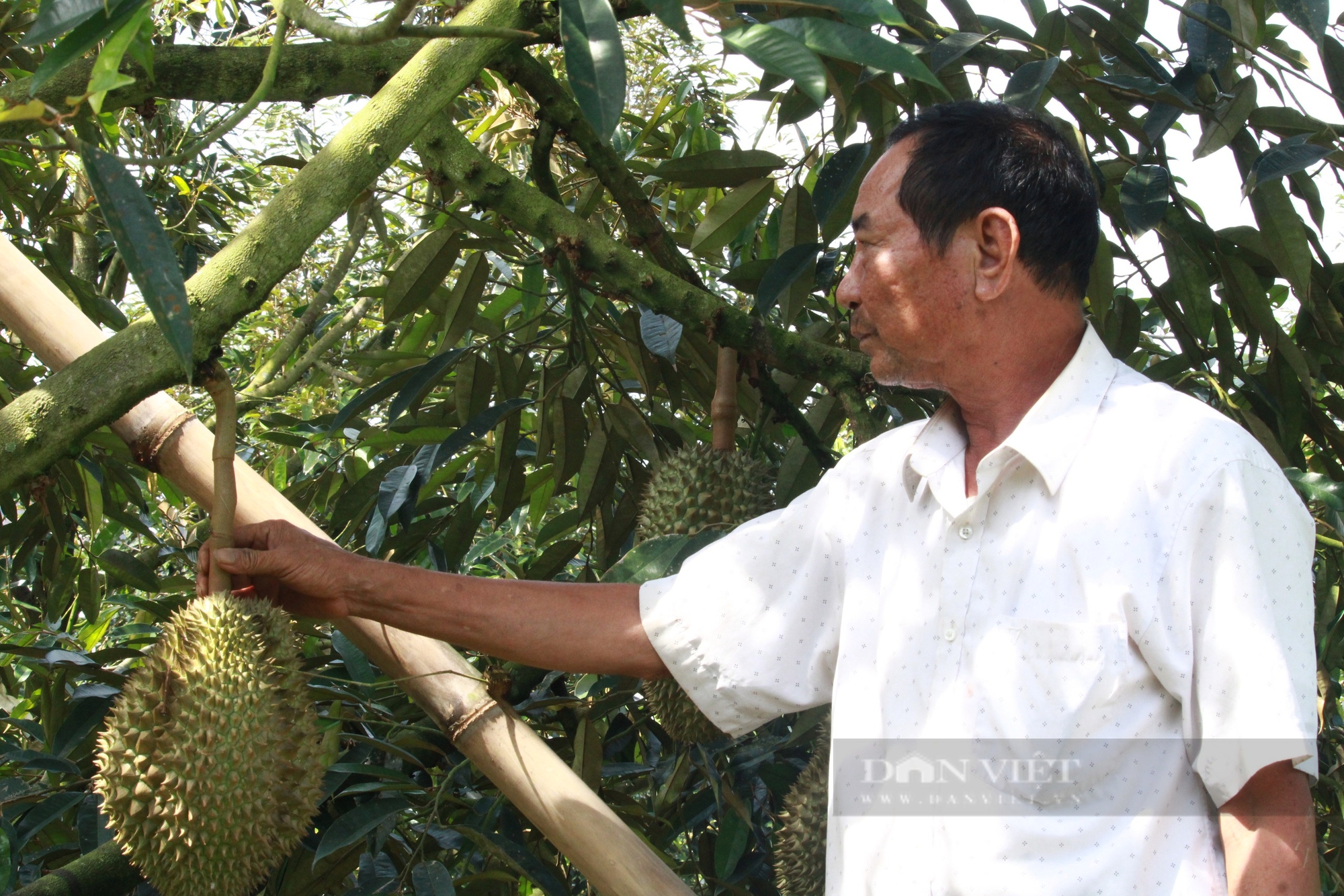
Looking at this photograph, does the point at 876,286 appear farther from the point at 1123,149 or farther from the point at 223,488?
the point at 223,488

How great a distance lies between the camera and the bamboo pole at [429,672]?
3.20 feet

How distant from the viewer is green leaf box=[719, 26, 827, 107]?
2.22 feet

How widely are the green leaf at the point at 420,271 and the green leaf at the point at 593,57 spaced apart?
0.91 m

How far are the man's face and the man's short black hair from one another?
0.05ft

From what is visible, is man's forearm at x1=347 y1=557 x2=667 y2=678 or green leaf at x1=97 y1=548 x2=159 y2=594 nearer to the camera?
man's forearm at x1=347 y1=557 x2=667 y2=678

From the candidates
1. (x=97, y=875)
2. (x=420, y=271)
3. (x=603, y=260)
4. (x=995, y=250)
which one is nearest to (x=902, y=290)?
(x=995, y=250)

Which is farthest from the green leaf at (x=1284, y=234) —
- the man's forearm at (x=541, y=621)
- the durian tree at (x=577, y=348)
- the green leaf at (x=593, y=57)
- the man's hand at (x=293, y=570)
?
the man's hand at (x=293, y=570)

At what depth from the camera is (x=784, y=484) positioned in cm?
146

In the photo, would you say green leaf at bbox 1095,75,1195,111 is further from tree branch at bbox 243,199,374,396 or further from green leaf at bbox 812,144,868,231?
tree branch at bbox 243,199,374,396

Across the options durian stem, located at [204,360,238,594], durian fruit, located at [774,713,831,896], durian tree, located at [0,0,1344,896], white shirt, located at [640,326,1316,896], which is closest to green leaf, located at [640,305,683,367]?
durian tree, located at [0,0,1344,896]

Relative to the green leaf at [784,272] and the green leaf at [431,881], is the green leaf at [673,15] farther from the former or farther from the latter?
the green leaf at [431,881]

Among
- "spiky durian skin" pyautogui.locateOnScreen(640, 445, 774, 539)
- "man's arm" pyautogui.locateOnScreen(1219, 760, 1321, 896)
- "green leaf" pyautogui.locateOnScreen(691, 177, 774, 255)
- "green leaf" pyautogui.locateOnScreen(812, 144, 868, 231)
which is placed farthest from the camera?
"green leaf" pyautogui.locateOnScreen(691, 177, 774, 255)

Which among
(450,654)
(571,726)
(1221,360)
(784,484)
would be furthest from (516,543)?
(1221,360)

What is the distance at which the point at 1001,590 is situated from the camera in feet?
3.19
